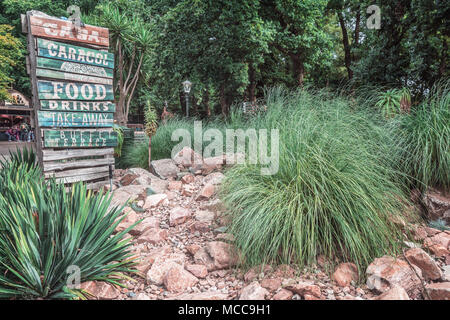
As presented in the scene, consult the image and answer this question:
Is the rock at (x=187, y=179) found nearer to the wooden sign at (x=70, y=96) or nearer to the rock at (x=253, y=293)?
the wooden sign at (x=70, y=96)

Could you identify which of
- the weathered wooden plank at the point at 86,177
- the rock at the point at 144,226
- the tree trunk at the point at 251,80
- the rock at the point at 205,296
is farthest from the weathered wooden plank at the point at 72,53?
the tree trunk at the point at 251,80

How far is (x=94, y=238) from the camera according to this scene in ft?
6.95

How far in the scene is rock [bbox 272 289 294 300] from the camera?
1881mm

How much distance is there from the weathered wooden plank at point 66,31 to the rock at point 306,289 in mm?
4506

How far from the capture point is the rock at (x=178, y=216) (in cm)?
325

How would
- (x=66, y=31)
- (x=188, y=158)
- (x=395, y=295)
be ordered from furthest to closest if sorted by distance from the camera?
(x=188, y=158) → (x=66, y=31) → (x=395, y=295)

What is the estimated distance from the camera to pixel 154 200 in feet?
12.6

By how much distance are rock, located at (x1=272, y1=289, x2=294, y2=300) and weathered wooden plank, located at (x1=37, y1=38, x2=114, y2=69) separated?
14.2ft

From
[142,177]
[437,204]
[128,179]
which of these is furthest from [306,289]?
[128,179]

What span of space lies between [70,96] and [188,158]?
2.20 m

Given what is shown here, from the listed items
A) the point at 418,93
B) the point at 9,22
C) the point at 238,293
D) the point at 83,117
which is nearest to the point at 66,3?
the point at 9,22

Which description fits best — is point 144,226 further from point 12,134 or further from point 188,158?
point 12,134
